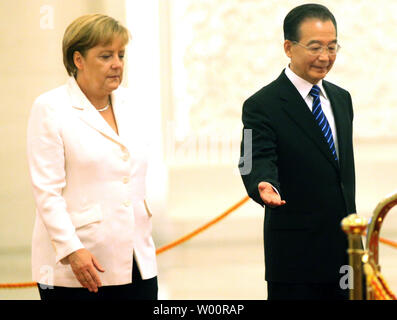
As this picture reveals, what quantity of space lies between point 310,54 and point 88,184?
102 cm

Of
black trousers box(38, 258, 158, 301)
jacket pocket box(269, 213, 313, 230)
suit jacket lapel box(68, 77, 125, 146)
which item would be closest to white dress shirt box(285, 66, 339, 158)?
jacket pocket box(269, 213, 313, 230)

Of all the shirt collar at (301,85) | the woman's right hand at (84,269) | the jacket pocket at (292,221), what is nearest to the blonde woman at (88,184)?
the woman's right hand at (84,269)

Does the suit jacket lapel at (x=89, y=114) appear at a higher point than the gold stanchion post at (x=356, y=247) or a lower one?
higher

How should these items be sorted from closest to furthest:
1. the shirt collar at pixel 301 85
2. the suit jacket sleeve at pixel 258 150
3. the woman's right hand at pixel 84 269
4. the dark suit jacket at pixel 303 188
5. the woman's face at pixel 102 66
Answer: the woman's right hand at pixel 84 269, the woman's face at pixel 102 66, the suit jacket sleeve at pixel 258 150, the dark suit jacket at pixel 303 188, the shirt collar at pixel 301 85

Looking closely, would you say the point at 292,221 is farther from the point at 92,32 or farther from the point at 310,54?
the point at 92,32

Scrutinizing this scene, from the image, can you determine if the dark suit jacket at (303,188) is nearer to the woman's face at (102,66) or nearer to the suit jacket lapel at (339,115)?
the suit jacket lapel at (339,115)

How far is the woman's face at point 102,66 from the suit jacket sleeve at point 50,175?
0.59ft

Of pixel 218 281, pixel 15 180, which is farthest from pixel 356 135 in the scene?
pixel 15 180

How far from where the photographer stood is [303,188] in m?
3.77

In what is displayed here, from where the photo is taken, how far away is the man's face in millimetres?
3805

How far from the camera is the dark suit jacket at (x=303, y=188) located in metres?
3.76

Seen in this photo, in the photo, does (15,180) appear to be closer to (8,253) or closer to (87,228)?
(8,253)

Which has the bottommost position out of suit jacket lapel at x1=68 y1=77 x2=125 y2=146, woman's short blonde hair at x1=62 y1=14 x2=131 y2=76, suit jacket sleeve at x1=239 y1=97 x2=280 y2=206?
suit jacket sleeve at x1=239 y1=97 x2=280 y2=206

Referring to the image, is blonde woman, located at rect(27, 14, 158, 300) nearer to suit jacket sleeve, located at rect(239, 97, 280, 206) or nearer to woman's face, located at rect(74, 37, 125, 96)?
woman's face, located at rect(74, 37, 125, 96)
